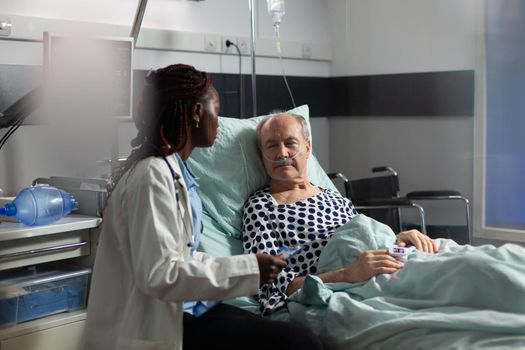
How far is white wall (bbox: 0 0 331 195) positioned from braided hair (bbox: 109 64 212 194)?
105 centimetres

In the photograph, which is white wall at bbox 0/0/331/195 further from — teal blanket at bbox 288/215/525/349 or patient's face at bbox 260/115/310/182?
teal blanket at bbox 288/215/525/349

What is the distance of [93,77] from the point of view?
2482 millimetres

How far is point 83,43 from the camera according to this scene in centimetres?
248

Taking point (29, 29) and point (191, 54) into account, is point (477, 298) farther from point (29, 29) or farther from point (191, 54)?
point (191, 54)

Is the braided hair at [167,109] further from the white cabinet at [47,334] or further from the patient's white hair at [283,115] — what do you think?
the patient's white hair at [283,115]

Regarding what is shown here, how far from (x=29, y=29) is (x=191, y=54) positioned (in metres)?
0.95

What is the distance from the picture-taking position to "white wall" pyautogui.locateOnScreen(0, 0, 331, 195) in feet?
8.51

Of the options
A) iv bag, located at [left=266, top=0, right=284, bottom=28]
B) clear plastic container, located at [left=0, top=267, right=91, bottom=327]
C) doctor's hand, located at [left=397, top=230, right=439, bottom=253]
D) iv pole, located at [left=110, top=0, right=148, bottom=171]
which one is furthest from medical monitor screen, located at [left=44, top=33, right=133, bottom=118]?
iv bag, located at [left=266, top=0, right=284, bottom=28]

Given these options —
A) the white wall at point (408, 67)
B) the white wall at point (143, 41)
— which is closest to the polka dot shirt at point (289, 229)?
the white wall at point (143, 41)

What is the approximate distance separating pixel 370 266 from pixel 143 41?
1.63 meters

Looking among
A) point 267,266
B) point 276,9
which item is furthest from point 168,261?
point 276,9

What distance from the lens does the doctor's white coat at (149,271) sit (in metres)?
1.46

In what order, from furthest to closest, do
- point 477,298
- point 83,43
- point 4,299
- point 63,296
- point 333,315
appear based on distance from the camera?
point 83,43, point 63,296, point 4,299, point 333,315, point 477,298

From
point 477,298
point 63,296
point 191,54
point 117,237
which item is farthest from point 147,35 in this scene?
point 477,298
